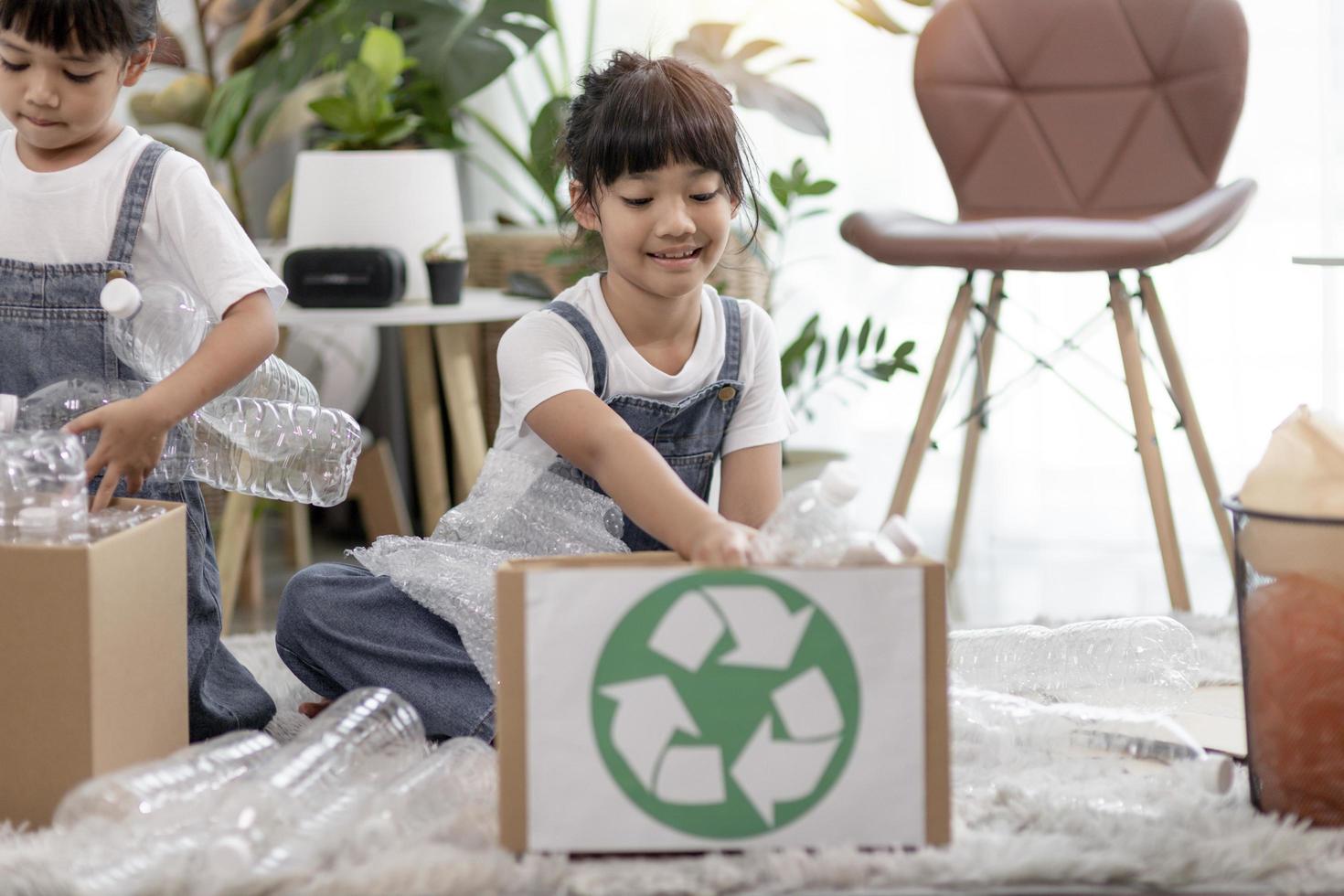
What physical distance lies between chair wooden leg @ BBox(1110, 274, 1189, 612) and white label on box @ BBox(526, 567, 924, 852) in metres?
0.96

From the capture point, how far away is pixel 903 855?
1.03m

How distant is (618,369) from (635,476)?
219 mm

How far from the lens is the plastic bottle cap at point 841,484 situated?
1.03 meters

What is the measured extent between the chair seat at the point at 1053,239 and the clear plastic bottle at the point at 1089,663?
17.6 inches

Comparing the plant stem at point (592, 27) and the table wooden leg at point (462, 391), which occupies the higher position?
the plant stem at point (592, 27)

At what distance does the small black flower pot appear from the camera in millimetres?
2098

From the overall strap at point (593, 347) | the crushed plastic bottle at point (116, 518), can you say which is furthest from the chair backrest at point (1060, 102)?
the crushed plastic bottle at point (116, 518)

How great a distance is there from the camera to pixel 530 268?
2449 mm

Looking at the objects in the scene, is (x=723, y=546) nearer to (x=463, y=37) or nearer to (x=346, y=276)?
(x=346, y=276)

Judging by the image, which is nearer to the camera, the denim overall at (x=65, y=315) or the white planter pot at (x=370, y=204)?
the denim overall at (x=65, y=315)

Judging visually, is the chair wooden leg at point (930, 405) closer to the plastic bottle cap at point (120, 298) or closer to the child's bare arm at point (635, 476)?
the child's bare arm at point (635, 476)

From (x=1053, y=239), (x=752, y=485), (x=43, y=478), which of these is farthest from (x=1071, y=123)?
(x=43, y=478)

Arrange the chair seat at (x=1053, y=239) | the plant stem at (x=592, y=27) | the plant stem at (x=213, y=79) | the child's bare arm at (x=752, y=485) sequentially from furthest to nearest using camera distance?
the plant stem at (x=592, y=27) < the plant stem at (x=213, y=79) < the chair seat at (x=1053, y=239) < the child's bare arm at (x=752, y=485)

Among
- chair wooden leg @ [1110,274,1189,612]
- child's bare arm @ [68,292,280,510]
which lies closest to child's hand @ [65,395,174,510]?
child's bare arm @ [68,292,280,510]
